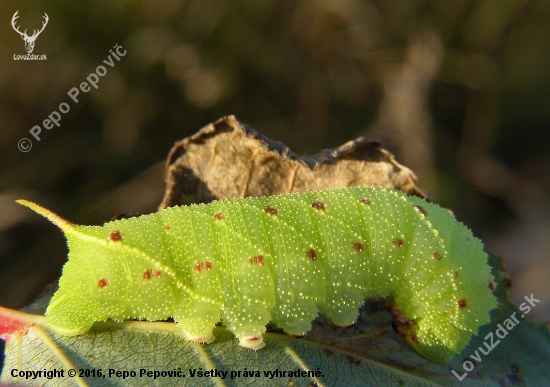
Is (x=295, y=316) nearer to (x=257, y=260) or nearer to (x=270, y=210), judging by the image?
(x=257, y=260)

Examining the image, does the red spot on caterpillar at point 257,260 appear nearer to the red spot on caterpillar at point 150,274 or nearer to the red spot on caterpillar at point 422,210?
the red spot on caterpillar at point 150,274

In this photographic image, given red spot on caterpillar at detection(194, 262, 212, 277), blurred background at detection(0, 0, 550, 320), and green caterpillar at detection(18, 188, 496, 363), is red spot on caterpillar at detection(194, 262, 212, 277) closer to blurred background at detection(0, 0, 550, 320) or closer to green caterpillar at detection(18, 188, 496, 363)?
green caterpillar at detection(18, 188, 496, 363)

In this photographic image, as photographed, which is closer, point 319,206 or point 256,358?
point 256,358

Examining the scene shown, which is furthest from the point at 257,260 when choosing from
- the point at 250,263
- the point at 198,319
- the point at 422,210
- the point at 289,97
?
the point at 289,97

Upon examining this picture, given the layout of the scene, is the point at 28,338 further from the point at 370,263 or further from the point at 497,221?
the point at 497,221

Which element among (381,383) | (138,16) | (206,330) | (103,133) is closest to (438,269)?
(381,383)

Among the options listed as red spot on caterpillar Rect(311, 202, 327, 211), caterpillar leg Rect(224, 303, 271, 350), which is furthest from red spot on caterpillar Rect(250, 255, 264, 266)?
red spot on caterpillar Rect(311, 202, 327, 211)

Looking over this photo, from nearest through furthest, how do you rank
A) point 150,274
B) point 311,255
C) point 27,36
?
point 150,274
point 311,255
point 27,36
